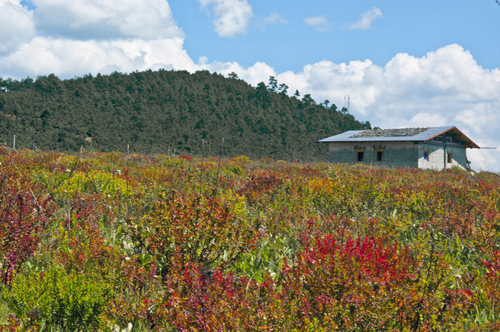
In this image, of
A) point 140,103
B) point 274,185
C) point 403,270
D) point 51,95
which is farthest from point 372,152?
point 51,95

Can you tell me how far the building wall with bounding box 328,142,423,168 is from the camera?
2906 centimetres

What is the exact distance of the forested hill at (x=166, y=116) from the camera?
163ft

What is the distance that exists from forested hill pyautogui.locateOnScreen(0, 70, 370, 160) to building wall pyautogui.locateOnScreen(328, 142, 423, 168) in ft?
54.1

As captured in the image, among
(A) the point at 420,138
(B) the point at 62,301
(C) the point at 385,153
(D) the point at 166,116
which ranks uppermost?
(D) the point at 166,116

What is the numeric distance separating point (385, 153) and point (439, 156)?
181 inches

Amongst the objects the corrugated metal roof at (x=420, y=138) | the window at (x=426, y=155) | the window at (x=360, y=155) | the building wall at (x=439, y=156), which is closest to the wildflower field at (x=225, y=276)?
the building wall at (x=439, y=156)

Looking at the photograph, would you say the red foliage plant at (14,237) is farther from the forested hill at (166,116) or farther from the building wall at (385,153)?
the forested hill at (166,116)

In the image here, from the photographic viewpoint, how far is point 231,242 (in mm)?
3066

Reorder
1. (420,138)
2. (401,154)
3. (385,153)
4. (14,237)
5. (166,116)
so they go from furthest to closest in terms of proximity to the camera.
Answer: (166,116) → (385,153) → (401,154) → (420,138) → (14,237)

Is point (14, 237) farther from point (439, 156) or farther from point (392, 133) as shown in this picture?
point (392, 133)

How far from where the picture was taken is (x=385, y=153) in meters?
31.0

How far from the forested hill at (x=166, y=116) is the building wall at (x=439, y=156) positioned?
23.8 metres

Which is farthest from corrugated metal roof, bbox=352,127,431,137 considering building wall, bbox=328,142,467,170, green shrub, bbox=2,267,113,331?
green shrub, bbox=2,267,113,331

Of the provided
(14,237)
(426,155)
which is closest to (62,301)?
(14,237)
